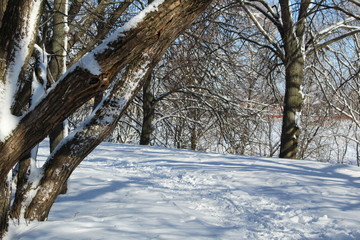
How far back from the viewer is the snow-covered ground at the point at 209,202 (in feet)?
9.49

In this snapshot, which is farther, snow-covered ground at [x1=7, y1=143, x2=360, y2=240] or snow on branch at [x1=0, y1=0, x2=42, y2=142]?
snow-covered ground at [x1=7, y1=143, x2=360, y2=240]

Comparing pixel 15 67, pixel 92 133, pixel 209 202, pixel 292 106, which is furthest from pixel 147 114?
pixel 15 67

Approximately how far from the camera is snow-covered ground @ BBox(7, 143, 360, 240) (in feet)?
9.49

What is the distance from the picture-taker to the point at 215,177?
4809 millimetres

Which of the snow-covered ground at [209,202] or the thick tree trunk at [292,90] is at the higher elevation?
the thick tree trunk at [292,90]

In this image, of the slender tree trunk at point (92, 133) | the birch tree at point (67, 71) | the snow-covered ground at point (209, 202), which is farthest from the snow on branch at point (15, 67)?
the snow-covered ground at point (209, 202)

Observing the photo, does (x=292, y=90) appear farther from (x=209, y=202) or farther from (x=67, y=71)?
(x=67, y=71)

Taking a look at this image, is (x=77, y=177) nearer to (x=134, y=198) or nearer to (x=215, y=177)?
(x=134, y=198)

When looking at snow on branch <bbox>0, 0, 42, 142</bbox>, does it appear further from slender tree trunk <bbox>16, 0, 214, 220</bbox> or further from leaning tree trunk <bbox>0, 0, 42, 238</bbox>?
slender tree trunk <bbox>16, 0, 214, 220</bbox>

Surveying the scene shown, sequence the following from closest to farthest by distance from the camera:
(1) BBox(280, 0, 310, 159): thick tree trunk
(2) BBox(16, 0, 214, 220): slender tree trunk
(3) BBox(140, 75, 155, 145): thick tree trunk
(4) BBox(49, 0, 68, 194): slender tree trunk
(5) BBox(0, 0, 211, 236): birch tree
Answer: (5) BBox(0, 0, 211, 236): birch tree → (2) BBox(16, 0, 214, 220): slender tree trunk → (4) BBox(49, 0, 68, 194): slender tree trunk → (1) BBox(280, 0, 310, 159): thick tree trunk → (3) BBox(140, 75, 155, 145): thick tree trunk

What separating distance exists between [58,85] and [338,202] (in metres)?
3.16

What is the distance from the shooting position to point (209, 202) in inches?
152

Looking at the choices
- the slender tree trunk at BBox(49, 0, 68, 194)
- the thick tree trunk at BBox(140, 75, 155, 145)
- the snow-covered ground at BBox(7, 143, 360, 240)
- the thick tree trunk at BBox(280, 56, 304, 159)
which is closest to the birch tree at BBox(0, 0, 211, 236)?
the snow-covered ground at BBox(7, 143, 360, 240)

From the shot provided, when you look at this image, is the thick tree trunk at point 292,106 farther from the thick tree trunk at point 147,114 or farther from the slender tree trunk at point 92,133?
the slender tree trunk at point 92,133
